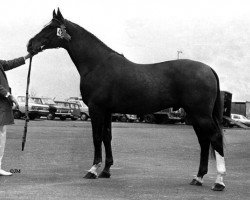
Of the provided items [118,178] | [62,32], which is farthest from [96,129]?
[62,32]

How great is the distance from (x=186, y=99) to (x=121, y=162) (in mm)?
3866

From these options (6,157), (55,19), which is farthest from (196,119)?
(6,157)

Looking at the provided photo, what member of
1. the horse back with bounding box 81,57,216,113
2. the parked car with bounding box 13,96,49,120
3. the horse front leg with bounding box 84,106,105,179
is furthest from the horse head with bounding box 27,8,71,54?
the parked car with bounding box 13,96,49,120

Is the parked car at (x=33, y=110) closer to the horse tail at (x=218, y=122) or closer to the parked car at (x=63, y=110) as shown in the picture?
the parked car at (x=63, y=110)

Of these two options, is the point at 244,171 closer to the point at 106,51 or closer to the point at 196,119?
the point at 196,119

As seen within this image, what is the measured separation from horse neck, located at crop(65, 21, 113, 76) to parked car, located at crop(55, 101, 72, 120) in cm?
3684

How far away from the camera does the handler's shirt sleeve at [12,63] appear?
8.55 metres

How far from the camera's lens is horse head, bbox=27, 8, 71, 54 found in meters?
8.29

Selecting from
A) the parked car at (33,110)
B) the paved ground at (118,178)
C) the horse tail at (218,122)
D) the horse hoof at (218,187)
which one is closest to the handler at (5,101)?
the paved ground at (118,178)

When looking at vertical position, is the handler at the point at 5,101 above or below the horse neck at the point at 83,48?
below

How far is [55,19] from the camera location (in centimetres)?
831

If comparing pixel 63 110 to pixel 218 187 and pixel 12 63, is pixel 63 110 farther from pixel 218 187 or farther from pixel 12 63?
pixel 218 187

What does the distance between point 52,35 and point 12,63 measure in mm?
907

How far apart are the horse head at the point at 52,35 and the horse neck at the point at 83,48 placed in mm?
121
